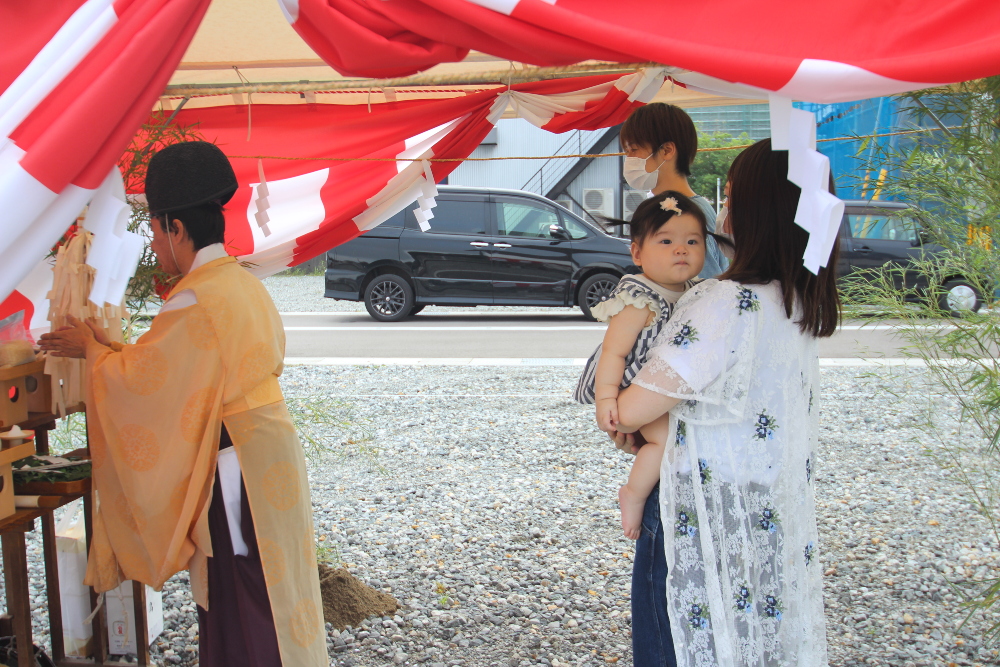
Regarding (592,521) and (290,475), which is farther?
(592,521)

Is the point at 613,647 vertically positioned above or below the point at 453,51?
below

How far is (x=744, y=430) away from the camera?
153cm

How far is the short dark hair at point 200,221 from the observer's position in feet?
5.66

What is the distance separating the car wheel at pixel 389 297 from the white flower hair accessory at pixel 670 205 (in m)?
8.21

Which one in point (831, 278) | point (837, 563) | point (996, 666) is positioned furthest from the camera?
point (837, 563)

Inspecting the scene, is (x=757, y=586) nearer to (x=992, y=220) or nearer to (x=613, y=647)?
(x=613, y=647)

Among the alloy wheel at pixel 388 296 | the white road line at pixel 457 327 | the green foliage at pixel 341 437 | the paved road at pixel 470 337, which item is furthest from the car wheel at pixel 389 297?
the green foliage at pixel 341 437

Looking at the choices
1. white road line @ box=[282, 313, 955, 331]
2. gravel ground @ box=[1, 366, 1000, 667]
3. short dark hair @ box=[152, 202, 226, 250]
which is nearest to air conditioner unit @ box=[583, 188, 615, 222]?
white road line @ box=[282, 313, 955, 331]

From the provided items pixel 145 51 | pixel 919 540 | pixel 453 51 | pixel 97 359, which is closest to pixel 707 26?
pixel 453 51

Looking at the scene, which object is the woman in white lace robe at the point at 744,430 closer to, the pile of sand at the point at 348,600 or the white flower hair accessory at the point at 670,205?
the white flower hair accessory at the point at 670,205

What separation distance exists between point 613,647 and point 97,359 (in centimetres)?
192

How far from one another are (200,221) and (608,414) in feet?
3.44

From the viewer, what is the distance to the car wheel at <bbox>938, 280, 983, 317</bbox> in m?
2.41

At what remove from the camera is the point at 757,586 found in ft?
5.10
